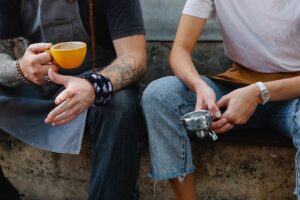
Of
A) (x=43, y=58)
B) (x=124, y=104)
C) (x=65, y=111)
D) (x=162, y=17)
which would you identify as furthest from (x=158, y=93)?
(x=162, y=17)

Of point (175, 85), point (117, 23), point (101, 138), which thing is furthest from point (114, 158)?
point (117, 23)

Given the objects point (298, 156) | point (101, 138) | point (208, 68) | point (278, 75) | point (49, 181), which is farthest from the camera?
→ point (208, 68)

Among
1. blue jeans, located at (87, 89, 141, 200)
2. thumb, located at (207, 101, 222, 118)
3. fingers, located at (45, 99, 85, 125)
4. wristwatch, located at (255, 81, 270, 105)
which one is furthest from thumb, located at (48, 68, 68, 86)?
wristwatch, located at (255, 81, 270, 105)

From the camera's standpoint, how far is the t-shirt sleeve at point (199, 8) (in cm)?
253

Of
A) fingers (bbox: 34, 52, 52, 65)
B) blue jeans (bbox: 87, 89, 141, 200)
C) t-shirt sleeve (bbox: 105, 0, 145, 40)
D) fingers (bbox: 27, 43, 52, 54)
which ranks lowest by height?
blue jeans (bbox: 87, 89, 141, 200)

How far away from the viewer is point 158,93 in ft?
7.45

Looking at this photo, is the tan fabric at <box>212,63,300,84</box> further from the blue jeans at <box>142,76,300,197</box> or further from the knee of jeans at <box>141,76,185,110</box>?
the knee of jeans at <box>141,76,185,110</box>

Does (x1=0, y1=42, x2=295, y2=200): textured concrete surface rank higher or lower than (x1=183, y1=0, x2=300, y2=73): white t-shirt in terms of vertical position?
lower

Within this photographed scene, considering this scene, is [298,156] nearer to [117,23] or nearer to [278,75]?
[278,75]

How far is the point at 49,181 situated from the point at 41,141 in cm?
62

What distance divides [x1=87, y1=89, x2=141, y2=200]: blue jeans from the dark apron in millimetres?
277

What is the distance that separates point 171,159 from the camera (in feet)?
7.22

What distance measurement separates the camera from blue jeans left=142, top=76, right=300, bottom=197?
220 cm

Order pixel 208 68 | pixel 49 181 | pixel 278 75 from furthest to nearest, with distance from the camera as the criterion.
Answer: pixel 208 68, pixel 49 181, pixel 278 75
